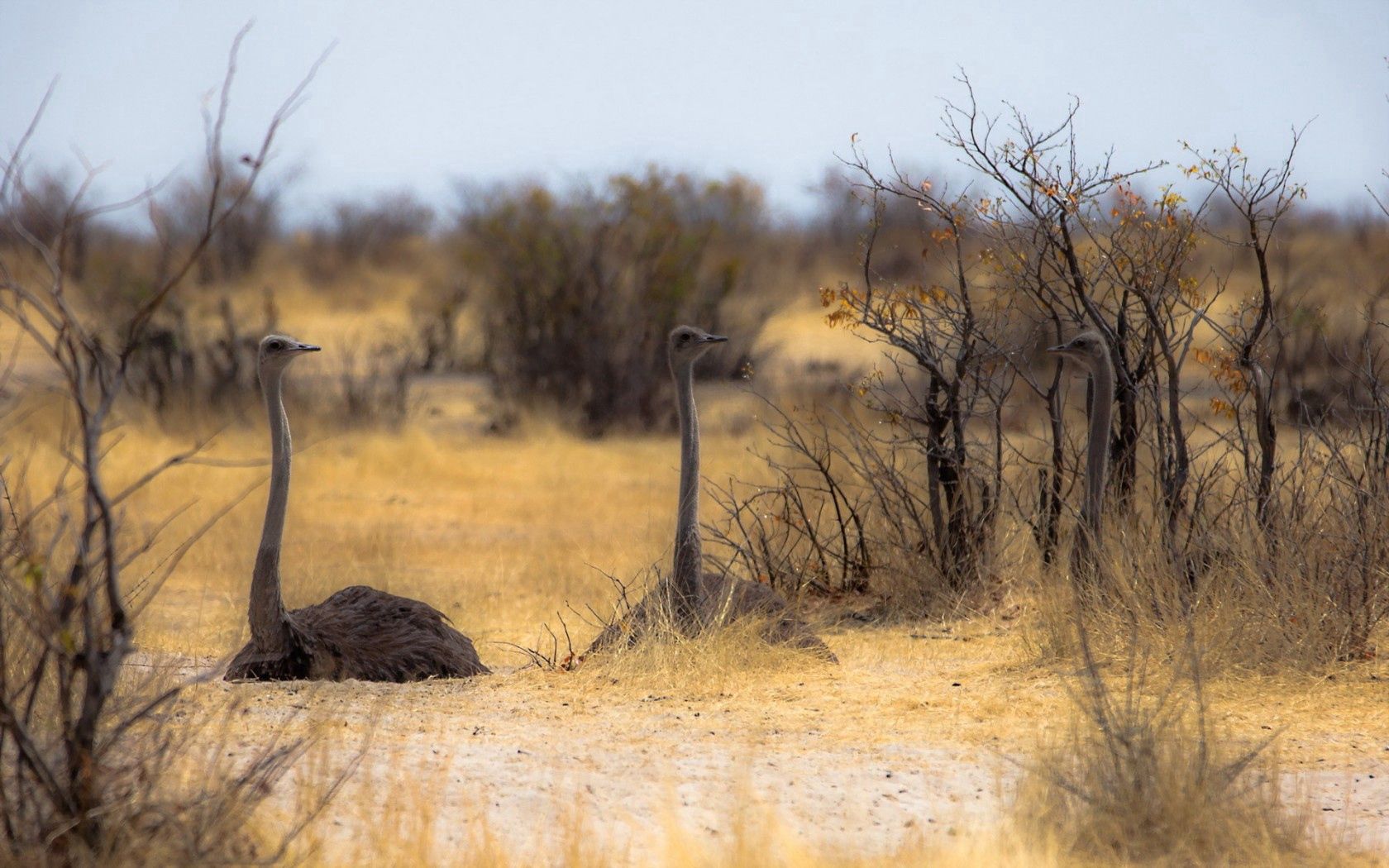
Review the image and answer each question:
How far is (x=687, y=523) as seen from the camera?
623 cm

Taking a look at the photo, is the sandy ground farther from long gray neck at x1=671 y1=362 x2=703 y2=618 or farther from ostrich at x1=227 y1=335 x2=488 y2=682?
long gray neck at x1=671 y1=362 x2=703 y2=618

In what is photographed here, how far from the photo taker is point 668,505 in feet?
39.8

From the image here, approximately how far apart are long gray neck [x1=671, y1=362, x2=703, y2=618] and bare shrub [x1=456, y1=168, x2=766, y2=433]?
33.3 feet

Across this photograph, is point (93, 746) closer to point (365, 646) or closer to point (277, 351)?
point (365, 646)

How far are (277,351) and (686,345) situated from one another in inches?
67.0

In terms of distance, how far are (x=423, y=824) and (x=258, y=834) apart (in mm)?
419

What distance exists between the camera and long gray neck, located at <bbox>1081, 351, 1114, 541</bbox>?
6.43m

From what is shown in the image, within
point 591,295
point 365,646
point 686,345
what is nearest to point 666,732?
point 365,646

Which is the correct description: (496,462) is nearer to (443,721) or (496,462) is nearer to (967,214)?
(967,214)

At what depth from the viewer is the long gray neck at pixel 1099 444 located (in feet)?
21.1

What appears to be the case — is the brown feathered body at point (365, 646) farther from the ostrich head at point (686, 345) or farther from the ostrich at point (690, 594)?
the ostrich head at point (686, 345)

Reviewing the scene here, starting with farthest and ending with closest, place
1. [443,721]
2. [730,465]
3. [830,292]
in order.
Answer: [730,465] → [830,292] → [443,721]

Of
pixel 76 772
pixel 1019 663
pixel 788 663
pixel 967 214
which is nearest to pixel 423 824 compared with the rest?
pixel 76 772

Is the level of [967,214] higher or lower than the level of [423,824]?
higher
